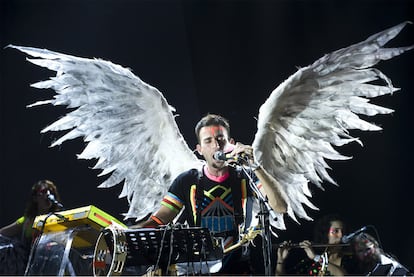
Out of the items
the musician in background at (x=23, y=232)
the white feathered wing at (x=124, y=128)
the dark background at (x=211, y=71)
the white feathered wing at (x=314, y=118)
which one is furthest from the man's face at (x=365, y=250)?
the musician in background at (x=23, y=232)

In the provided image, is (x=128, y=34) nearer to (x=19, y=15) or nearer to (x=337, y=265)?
(x=19, y=15)

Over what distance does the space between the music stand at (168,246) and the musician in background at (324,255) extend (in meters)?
1.75

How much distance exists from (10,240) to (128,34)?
6.47 feet

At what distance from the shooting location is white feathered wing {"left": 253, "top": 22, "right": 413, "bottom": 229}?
14.3 ft

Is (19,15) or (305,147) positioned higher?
(19,15)

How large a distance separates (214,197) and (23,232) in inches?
59.3

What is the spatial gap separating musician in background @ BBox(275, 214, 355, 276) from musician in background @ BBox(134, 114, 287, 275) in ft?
2.48

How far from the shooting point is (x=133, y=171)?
4559 millimetres

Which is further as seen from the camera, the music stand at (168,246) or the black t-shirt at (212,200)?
the black t-shirt at (212,200)

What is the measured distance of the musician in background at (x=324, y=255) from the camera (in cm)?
456

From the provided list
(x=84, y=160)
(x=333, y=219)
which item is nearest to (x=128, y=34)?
(x=84, y=160)

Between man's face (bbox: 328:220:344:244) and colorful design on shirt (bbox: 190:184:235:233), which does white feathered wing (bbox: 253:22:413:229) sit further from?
colorful design on shirt (bbox: 190:184:235:233)

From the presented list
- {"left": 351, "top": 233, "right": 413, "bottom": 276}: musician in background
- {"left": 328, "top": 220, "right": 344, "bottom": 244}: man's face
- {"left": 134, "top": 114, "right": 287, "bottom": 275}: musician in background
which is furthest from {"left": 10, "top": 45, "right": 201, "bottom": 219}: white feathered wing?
{"left": 351, "top": 233, "right": 413, "bottom": 276}: musician in background

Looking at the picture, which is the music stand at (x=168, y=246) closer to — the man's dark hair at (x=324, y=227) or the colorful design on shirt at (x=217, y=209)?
the colorful design on shirt at (x=217, y=209)
